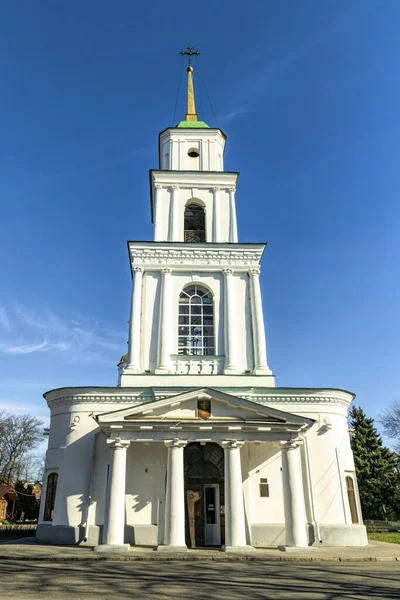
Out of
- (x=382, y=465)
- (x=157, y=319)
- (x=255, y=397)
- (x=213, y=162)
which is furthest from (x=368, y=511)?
(x=213, y=162)

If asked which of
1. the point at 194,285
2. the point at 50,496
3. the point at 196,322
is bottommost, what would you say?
the point at 50,496

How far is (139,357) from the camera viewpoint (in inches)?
827

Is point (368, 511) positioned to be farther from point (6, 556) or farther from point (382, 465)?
point (6, 556)

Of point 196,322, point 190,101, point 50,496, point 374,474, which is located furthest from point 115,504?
point 374,474

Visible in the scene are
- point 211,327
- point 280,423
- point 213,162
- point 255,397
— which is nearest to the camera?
point 280,423

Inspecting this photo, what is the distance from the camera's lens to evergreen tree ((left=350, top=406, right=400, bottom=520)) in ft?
117

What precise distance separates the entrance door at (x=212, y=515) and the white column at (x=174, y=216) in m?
12.3

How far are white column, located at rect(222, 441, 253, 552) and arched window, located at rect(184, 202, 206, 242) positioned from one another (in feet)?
42.2

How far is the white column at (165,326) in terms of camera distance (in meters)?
20.7

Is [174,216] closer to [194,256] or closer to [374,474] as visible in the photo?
[194,256]

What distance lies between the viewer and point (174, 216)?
980 inches

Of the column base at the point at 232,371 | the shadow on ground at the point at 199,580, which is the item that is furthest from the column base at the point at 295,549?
the column base at the point at 232,371

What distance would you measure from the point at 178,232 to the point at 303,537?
15.3m

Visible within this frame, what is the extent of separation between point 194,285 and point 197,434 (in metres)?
8.82
